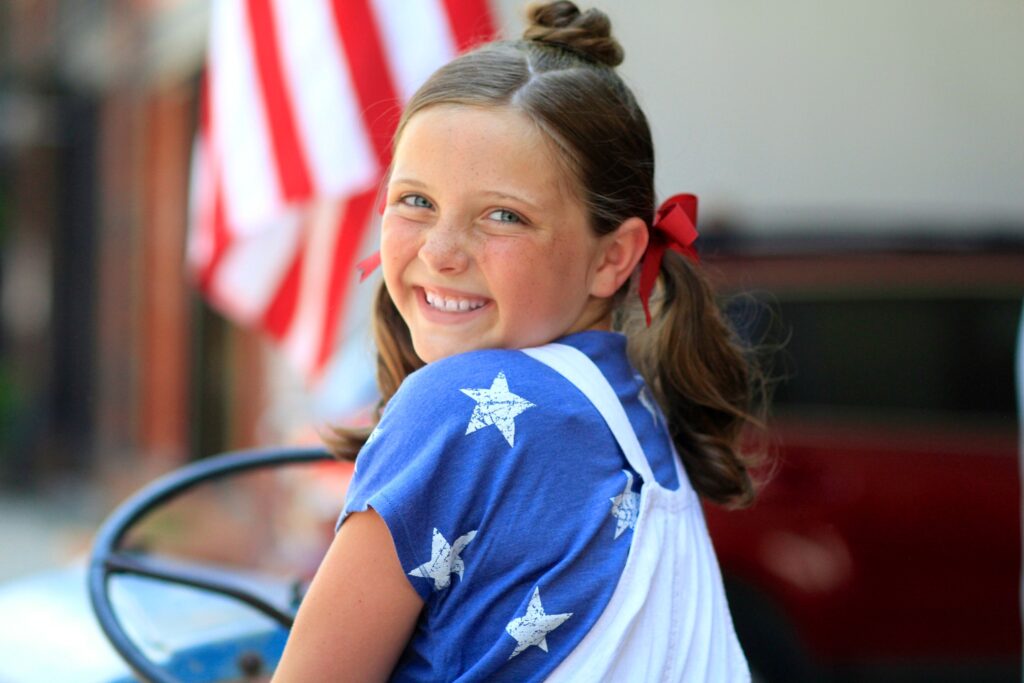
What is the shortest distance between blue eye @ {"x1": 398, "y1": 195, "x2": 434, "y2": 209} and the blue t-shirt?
222 millimetres

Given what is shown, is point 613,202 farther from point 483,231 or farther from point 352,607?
point 352,607

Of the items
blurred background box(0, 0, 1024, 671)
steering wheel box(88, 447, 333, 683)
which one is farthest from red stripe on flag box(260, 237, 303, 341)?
steering wheel box(88, 447, 333, 683)

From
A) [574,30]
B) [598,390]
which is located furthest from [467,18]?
[598,390]

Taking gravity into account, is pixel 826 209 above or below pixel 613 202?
below

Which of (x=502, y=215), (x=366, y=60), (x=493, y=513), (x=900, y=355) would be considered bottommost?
(x=900, y=355)

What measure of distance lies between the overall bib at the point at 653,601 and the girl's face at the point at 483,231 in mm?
68

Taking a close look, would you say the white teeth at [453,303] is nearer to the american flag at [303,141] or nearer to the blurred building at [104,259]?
the american flag at [303,141]

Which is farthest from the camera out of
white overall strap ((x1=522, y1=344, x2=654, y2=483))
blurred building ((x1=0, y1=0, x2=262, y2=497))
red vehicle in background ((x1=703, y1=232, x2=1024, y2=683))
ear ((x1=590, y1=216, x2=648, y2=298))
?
blurred building ((x1=0, y1=0, x2=262, y2=497))

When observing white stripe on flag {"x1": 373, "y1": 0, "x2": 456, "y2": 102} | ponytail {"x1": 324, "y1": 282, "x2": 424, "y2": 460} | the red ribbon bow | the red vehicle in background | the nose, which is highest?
white stripe on flag {"x1": 373, "y1": 0, "x2": 456, "y2": 102}

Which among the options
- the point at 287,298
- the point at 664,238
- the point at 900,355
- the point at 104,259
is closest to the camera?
the point at 664,238

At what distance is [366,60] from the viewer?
10.3 ft

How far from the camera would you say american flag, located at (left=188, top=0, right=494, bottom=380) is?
308 centimetres

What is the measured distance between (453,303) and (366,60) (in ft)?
5.45

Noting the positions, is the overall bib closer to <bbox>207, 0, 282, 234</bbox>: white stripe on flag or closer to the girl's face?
the girl's face
